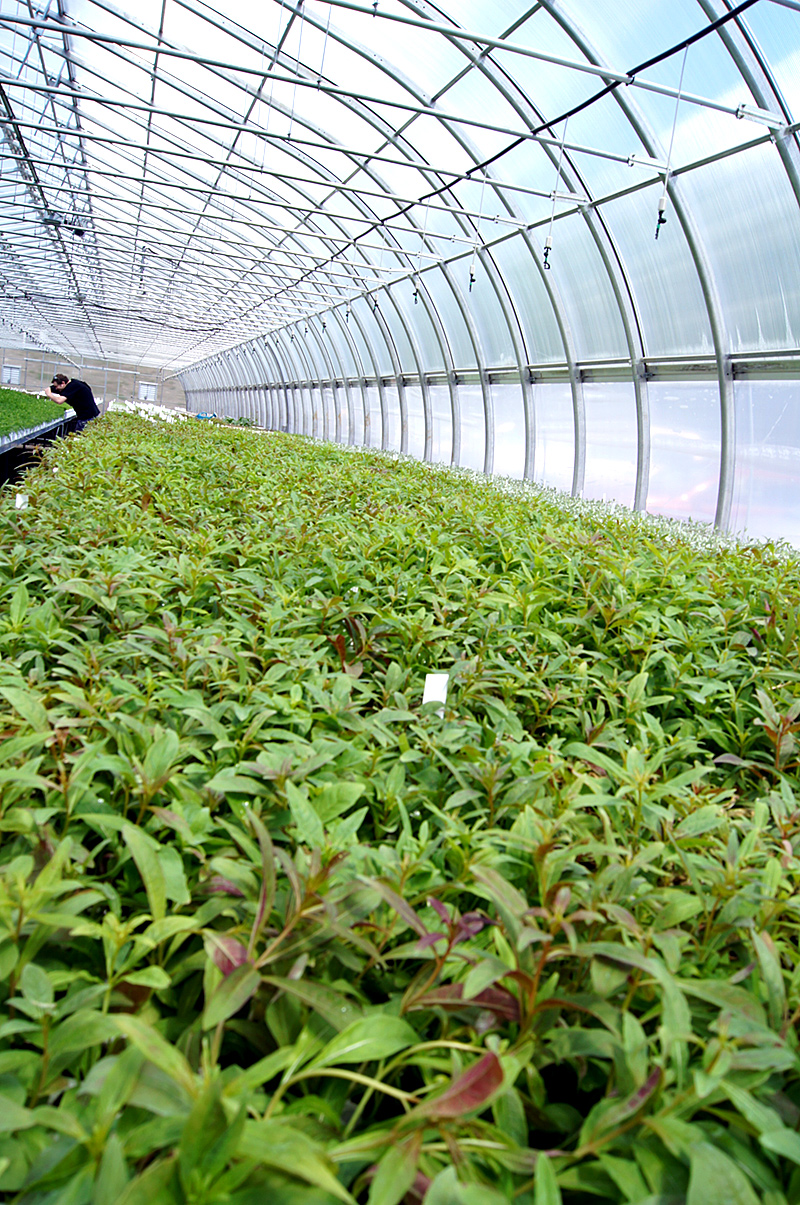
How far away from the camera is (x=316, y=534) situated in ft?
13.8

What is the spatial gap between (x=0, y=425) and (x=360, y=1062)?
37.6 feet

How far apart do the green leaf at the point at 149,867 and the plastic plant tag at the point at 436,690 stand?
1057 millimetres

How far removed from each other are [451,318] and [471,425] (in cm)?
300

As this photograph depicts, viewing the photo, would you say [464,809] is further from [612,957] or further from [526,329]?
[526,329]

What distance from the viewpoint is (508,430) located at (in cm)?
2075

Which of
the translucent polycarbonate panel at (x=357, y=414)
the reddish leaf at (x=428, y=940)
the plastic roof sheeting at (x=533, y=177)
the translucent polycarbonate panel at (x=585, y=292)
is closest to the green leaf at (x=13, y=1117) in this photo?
the reddish leaf at (x=428, y=940)

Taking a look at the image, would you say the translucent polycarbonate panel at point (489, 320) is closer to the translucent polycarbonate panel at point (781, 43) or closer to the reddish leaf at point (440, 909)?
the translucent polycarbonate panel at point (781, 43)

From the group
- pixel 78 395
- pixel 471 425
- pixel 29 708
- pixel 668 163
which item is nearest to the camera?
pixel 29 708

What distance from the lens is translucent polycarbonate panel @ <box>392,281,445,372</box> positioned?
2336 centimetres

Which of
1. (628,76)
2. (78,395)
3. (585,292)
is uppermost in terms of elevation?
(628,76)

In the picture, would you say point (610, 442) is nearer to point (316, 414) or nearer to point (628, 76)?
point (628, 76)

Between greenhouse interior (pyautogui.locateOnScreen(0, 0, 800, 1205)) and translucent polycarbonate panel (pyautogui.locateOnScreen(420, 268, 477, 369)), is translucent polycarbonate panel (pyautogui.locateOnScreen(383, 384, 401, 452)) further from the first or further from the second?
greenhouse interior (pyautogui.locateOnScreen(0, 0, 800, 1205))

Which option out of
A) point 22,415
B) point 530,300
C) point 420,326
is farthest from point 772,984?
point 420,326

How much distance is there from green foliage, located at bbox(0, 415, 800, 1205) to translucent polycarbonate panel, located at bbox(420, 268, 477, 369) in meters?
19.6
